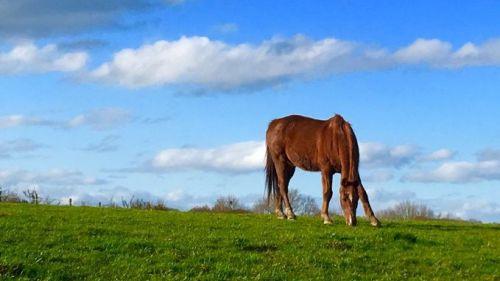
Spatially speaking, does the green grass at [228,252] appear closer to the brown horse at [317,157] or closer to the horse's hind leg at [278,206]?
the brown horse at [317,157]

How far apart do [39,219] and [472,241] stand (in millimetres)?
13511

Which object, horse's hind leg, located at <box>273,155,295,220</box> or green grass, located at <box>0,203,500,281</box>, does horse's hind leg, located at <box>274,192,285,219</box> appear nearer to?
horse's hind leg, located at <box>273,155,295,220</box>

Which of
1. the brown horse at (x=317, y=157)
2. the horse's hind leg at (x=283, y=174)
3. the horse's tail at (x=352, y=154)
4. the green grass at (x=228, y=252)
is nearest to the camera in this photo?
the green grass at (x=228, y=252)

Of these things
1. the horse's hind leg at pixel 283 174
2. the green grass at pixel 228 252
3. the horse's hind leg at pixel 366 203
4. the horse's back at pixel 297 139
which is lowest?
the green grass at pixel 228 252

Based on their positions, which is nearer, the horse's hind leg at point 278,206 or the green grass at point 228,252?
the green grass at point 228,252

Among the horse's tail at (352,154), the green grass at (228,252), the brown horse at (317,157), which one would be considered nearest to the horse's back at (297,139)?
the brown horse at (317,157)

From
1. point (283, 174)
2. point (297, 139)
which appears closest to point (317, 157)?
point (297, 139)

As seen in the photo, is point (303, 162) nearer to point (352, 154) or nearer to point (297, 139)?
point (297, 139)

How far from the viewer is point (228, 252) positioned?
18047 millimetres

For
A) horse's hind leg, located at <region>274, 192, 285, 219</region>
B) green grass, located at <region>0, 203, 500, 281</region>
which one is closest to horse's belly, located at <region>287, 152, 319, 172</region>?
horse's hind leg, located at <region>274, 192, 285, 219</region>

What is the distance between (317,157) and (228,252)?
9865 mm

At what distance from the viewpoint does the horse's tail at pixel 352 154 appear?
24750mm

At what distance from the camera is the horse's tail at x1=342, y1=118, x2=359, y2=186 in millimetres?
24750

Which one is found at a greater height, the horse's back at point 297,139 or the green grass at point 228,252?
the horse's back at point 297,139
